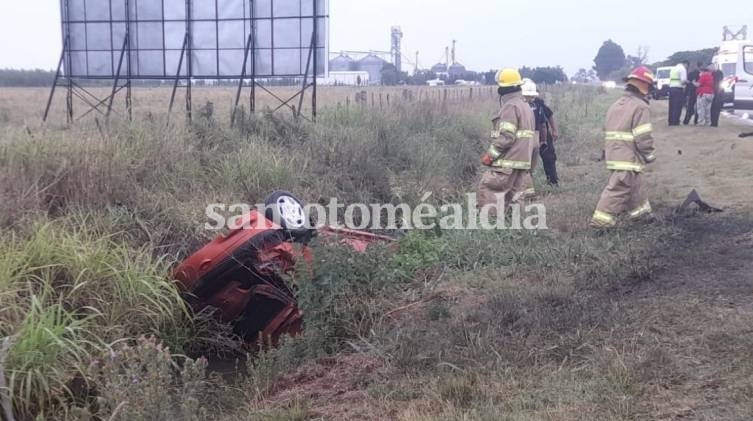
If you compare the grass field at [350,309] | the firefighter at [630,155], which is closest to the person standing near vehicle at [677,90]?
the grass field at [350,309]

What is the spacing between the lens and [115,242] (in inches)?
232

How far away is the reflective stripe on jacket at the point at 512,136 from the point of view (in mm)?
8266

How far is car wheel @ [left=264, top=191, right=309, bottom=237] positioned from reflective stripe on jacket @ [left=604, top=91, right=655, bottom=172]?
3391 millimetres

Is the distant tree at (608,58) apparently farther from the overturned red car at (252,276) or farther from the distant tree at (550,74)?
the overturned red car at (252,276)

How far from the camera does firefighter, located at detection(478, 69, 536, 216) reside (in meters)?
8.29

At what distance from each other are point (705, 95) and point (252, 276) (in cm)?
1666

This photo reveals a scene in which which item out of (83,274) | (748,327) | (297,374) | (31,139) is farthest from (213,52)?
(748,327)

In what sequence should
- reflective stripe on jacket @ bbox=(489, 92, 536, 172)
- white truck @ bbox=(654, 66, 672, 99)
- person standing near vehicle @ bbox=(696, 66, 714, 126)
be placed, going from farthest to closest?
white truck @ bbox=(654, 66, 672, 99), person standing near vehicle @ bbox=(696, 66, 714, 126), reflective stripe on jacket @ bbox=(489, 92, 536, 172)

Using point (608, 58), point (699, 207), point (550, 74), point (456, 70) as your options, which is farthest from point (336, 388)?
point (608, 58)

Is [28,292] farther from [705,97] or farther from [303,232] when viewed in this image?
[705,97]

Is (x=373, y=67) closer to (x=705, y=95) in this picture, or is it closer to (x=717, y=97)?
(x=705, y=95)

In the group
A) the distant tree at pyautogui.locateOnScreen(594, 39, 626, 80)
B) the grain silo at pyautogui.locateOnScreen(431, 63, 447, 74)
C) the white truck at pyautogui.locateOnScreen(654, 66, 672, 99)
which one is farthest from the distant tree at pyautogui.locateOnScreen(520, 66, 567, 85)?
the distant tree at pyautogui.locateOnScreen(594, 39, 626, 80)

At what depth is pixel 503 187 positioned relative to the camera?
8398 mm

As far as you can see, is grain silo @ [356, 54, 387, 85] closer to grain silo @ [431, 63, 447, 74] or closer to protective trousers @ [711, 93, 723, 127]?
grain silo @ [431, 63, 447, 74]
